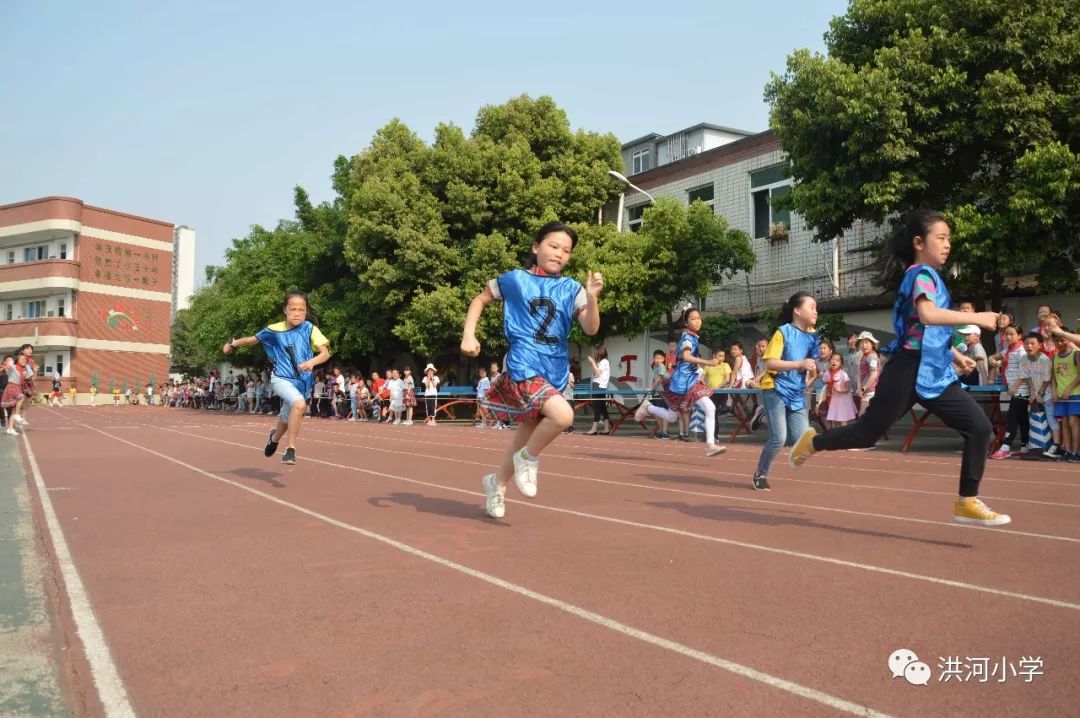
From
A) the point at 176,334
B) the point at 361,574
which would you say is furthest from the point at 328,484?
the point at 176,334

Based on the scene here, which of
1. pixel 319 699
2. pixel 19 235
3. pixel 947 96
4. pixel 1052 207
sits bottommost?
pixel 319 699

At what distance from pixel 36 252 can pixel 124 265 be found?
5.85 metres

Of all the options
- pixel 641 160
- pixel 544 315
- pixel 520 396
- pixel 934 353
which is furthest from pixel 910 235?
pixel 641 160

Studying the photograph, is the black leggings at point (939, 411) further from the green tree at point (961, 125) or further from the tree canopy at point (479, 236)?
the tree canopy at point (479, 236)

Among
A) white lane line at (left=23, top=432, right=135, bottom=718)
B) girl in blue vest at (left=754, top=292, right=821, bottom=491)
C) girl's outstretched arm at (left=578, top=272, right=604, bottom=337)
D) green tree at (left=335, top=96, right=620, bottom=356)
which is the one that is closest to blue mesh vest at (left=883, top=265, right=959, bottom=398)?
girl's outstretched arm at (left=578, top=272, right=604, bottom=337)

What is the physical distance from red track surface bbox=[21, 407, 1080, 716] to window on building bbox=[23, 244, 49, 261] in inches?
2537

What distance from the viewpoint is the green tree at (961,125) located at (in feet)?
47.9

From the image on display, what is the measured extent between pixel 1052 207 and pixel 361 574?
43.8ft

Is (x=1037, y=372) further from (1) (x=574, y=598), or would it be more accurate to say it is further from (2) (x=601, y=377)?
(1) (x=574, y=598)

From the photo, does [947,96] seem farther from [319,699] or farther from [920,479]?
[319,699]

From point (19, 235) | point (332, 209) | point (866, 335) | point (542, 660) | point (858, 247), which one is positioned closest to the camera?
point (542, 660)

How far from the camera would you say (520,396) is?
20.0 feet

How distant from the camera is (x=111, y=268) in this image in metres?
65.7

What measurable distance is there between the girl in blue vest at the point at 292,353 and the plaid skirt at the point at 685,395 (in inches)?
227
